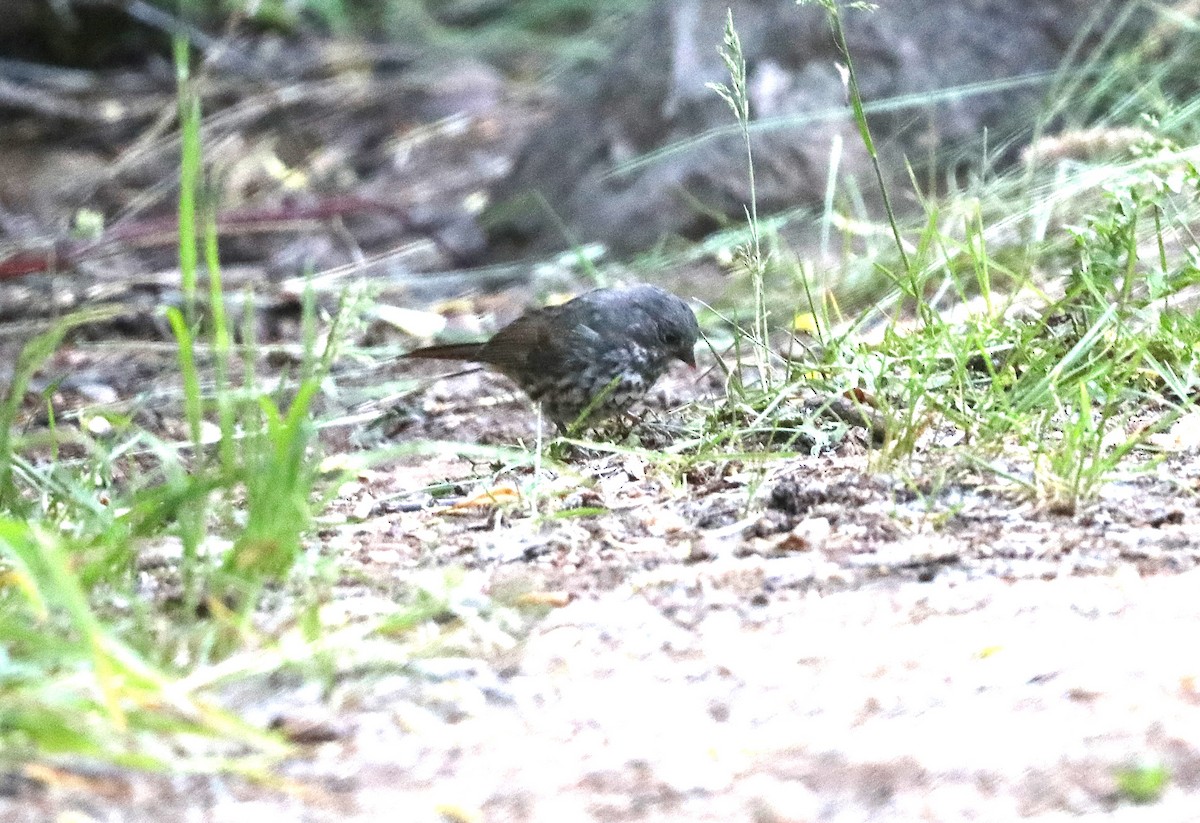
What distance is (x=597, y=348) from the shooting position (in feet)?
13.1

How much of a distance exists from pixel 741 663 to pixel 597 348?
1.87 m

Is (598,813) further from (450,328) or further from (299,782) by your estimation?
(450,328)

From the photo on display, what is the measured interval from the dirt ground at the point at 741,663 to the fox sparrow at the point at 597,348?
55 cm

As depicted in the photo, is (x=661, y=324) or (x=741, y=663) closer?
(x=741, y=663)

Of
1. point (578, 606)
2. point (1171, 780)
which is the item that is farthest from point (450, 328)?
point (1171, 780)

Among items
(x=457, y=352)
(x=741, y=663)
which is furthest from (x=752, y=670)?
(x=457, y=352)

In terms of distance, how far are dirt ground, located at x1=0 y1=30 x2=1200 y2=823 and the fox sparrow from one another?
0.55 metres

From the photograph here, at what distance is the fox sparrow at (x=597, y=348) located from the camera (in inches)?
155

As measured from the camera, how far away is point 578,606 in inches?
96.1

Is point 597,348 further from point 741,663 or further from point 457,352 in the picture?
point 741,663

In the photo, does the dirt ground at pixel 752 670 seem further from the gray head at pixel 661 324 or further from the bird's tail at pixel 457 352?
the bird's tail at pixel 457 352

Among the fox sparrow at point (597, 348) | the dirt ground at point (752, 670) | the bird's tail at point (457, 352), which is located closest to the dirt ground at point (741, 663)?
the dirt ground at point (752, 670)

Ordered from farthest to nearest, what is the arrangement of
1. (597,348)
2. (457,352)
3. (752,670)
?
1. (457,352)
2. (597,348)
3. (752,670)

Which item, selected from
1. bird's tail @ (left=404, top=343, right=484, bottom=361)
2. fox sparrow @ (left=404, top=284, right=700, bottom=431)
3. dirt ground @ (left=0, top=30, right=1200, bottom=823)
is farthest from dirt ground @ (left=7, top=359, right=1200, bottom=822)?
bird's tail @ (left=404, top=343, right=484, bottom=361)
